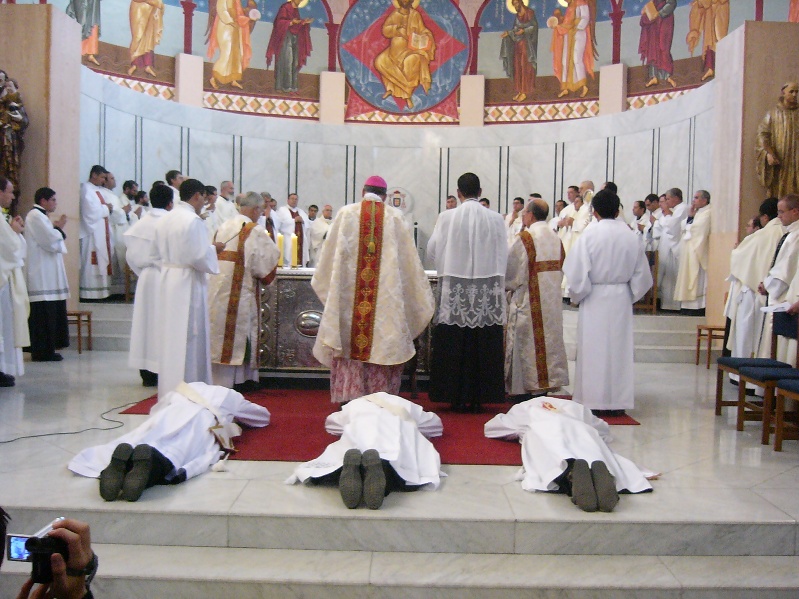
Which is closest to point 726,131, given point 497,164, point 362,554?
point 497,164

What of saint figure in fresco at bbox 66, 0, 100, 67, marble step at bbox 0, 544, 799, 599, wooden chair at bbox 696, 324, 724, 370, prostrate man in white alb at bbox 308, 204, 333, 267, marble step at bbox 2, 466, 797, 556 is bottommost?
marble step at bbox 0, 544, 799, 599

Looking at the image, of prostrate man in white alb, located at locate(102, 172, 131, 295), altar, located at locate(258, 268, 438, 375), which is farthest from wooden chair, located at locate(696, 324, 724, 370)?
prostrate man in white alb, located at locate(102, 172, 131, 295)

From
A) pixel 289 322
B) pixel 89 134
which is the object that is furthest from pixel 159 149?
pixel 289 322

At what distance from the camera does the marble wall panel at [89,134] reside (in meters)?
11.2

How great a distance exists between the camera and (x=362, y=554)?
11.7 ft

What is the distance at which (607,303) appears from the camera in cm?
591

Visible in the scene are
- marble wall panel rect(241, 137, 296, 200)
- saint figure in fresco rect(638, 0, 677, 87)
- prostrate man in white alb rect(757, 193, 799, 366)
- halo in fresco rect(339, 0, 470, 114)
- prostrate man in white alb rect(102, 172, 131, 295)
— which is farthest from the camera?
halo in fresco rect(339, 0, 470, 114)

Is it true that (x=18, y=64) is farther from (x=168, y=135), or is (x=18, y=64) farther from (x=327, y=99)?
(x=327, y=99)

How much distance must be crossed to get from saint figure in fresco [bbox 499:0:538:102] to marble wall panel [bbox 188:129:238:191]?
539 centimetres

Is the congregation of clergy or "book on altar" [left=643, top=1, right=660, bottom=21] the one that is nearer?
the congregation of clergy

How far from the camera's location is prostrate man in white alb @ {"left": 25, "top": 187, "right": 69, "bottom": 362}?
7891mm

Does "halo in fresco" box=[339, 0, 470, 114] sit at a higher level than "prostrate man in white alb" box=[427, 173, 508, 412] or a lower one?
higher

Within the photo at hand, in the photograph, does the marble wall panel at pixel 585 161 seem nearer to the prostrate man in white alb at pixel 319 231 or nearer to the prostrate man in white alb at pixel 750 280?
the prostrate man in white alb at pixel 319 231

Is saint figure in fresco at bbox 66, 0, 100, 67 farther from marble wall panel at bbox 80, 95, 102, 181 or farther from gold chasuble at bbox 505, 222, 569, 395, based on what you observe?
gold chasuble at bbox 505, 222, 569, 395
